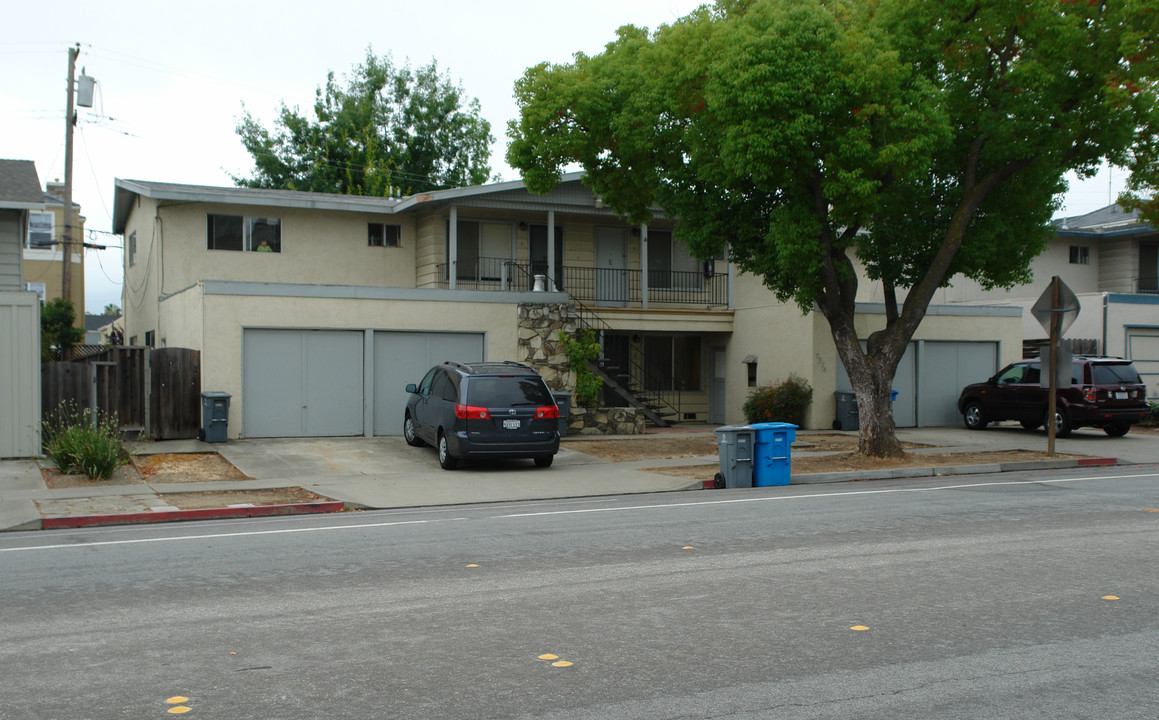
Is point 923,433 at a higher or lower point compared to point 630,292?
lower

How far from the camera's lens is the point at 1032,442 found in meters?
21.0

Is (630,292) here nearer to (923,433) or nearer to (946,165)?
(923,433)

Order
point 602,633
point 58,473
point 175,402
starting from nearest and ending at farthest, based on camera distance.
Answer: point 602,633 → point 58,473 → point 175,402

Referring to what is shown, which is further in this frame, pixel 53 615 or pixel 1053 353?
pixel 1053 353

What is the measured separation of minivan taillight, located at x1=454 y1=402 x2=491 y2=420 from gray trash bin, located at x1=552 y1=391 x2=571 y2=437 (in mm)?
4746

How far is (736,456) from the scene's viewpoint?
48.5ft

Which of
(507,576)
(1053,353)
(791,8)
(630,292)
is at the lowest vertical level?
(507,576)

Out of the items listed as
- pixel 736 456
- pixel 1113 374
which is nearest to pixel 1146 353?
pixel 1113 374

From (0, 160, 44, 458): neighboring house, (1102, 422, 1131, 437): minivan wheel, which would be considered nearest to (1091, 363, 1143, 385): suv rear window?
(1102, 422, 1131, 437): minivan wheel

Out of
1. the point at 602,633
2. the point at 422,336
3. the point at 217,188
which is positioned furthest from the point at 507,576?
the point at 217,188

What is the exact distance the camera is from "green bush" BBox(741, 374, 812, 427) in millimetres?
23594

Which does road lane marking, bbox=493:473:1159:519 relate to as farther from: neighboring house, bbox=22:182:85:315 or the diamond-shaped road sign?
neighboring house, bbox=22:182:85:315

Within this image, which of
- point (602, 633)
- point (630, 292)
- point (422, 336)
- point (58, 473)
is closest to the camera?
point (602, 633)

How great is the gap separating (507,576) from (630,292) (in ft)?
65.2
